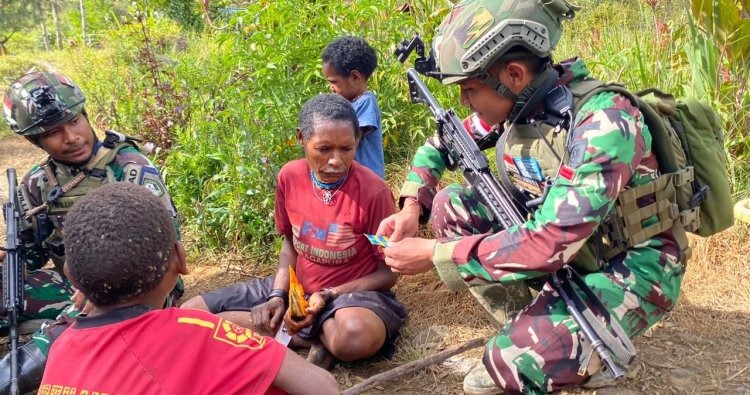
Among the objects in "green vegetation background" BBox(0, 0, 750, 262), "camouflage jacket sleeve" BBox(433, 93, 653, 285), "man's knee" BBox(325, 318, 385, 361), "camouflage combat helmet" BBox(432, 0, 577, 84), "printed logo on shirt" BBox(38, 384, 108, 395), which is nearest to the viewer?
"printed logo on shirt" BBox(38, 384, 108, 395)

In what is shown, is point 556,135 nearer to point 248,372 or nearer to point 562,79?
point 562,79

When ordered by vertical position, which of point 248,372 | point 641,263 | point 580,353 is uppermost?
point 248,372

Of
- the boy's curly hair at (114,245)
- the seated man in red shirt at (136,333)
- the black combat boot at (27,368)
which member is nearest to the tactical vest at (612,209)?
the seated man in red shirt at (136,333)

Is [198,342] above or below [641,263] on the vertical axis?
above

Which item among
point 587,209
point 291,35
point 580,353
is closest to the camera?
point 587,209

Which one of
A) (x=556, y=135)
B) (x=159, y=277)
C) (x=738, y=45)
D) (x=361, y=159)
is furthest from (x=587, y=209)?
(x=738, y=45)

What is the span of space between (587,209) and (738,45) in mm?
2572

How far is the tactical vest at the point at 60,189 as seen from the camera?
317 cm

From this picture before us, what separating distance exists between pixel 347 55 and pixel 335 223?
3.92 feet

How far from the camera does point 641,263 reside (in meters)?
2.40

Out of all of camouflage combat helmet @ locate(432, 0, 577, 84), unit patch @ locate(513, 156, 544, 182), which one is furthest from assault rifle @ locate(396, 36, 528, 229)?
camouflage combat helmet @ locate(432, 0, 577, 84)

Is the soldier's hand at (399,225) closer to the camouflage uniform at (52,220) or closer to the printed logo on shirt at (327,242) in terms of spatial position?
the printed logo on shirt at (327,242)

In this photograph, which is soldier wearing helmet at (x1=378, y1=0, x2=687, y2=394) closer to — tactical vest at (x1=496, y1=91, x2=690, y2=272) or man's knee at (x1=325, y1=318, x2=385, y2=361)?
tactical vest at (x1=496, y1=91, x2=690, y2=272)

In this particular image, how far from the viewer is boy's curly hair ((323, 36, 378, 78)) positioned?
368cm
